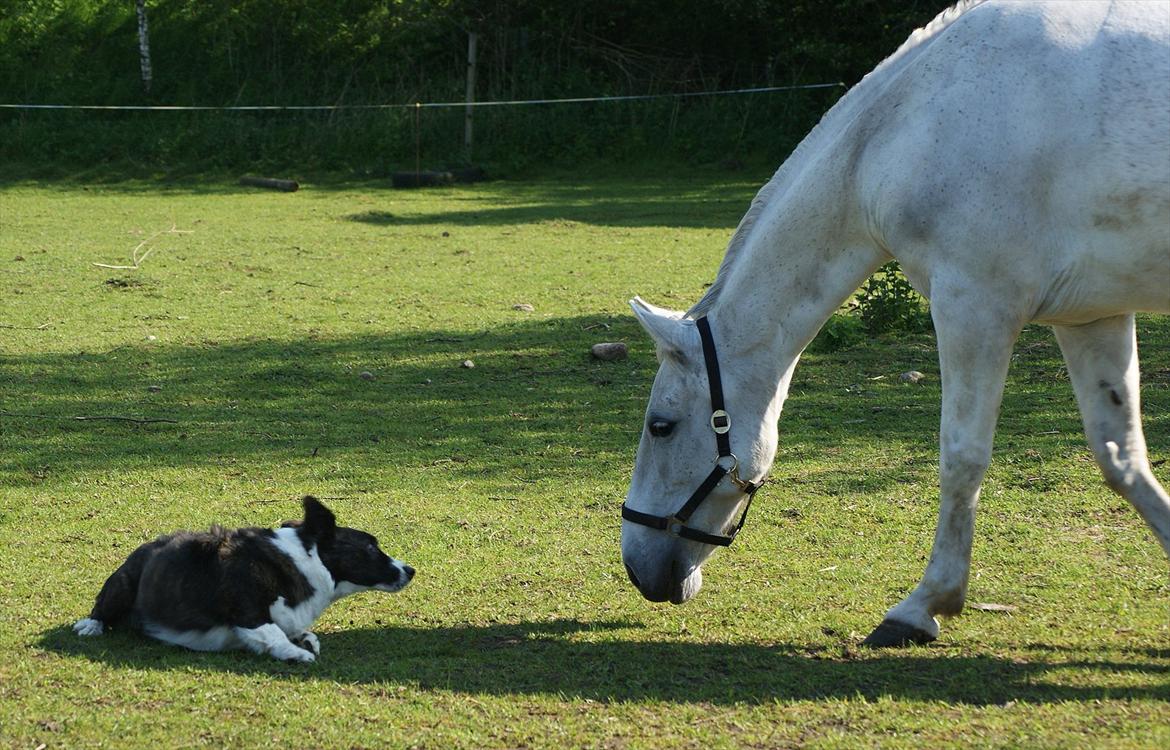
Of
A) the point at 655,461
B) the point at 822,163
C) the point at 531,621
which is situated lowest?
the point at 531,621

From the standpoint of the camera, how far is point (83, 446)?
6.57m

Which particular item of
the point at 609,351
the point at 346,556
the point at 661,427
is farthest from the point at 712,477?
the point at 609,351

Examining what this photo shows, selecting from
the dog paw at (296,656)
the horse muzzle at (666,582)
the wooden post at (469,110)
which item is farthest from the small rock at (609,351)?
the wooden post at (469,110)

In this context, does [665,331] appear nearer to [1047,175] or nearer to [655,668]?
[655,668]

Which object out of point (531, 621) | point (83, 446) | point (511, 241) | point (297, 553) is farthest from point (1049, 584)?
point (511, 241)

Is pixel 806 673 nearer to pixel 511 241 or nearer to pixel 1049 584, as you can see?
pixel 1049 584

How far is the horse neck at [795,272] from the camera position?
423 centimetres

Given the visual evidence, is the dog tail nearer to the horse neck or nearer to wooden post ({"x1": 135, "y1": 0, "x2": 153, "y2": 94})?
the horse neck

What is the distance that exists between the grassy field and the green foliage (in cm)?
25

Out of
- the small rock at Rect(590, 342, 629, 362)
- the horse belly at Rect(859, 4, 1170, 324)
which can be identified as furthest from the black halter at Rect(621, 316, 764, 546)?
the small rock at Rect(590, 342, 629, 362)

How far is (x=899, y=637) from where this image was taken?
409 cm

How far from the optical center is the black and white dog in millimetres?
4035

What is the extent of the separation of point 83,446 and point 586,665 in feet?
12.2

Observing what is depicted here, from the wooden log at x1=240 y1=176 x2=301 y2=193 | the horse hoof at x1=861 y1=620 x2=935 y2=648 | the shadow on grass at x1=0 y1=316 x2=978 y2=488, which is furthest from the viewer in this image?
the wooden log at x1=240 y1=176 x2=301 y2=193
